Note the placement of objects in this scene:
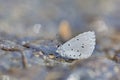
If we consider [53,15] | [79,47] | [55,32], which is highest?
[53,15]

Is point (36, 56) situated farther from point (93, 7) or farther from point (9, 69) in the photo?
point (93, 7)

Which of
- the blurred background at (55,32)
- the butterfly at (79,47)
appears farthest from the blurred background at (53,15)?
the butterfly at (79,47)

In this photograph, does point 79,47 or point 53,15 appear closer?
point 79,47

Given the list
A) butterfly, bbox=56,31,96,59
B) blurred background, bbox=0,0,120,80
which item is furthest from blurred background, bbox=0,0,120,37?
butterfly, bbox=56,31,96,59

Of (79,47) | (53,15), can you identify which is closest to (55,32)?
(53,15)

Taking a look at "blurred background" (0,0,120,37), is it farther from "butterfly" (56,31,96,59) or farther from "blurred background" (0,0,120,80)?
"butterfly" (56,31,96,59)

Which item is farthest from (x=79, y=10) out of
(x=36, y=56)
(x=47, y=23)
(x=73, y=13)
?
(x=36, y=56)

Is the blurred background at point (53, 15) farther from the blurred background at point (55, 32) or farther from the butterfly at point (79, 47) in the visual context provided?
the butterfly at point (79, 47)

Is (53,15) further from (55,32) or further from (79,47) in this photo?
(79,47)
